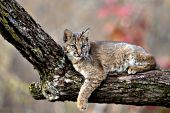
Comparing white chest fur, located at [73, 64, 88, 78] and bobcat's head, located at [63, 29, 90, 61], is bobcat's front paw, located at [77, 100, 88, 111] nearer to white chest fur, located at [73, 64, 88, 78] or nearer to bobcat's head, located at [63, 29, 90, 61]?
white chest fur, located at [73, 64, 88, 78]

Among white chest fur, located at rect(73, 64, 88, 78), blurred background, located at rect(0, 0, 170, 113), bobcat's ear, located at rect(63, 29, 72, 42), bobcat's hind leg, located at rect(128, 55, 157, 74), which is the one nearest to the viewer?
white chest fur, located at rect(73, 64, 88, 78)

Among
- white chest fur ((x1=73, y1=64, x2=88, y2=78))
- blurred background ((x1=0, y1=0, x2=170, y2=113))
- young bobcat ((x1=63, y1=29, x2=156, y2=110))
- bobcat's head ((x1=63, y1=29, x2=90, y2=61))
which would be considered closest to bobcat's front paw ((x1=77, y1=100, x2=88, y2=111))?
young bobcat ((x1=63, y1=29, x2=156, y2=110))

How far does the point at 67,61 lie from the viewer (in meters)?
5.56

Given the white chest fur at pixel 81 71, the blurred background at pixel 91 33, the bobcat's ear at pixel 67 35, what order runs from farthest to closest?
the blurred background at pixel 91 33, the bobcat's ear at pixel 67 35, the white chest fur at pixel 81 71

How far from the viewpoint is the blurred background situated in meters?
10.3

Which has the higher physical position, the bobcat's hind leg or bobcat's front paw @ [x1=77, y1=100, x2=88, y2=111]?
the bobcat's hind leg

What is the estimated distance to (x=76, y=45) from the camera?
5.93m

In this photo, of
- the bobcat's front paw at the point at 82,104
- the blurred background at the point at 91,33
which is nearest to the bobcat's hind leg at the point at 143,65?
the bobcat's front paw at the point at 82,104

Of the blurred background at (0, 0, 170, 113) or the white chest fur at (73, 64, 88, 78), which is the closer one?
the white chest fur at (73, 64, 88, 78)

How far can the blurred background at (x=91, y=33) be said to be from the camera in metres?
10.3

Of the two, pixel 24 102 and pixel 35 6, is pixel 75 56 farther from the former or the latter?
pixel 35 6

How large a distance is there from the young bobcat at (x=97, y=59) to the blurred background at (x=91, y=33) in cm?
276

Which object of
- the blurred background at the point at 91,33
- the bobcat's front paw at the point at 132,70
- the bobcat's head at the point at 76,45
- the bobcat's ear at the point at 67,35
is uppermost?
the blurred background at the point at 91,33

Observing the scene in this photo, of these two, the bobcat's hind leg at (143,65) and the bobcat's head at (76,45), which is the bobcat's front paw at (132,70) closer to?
the bobcat's hind leg at (143,65)
